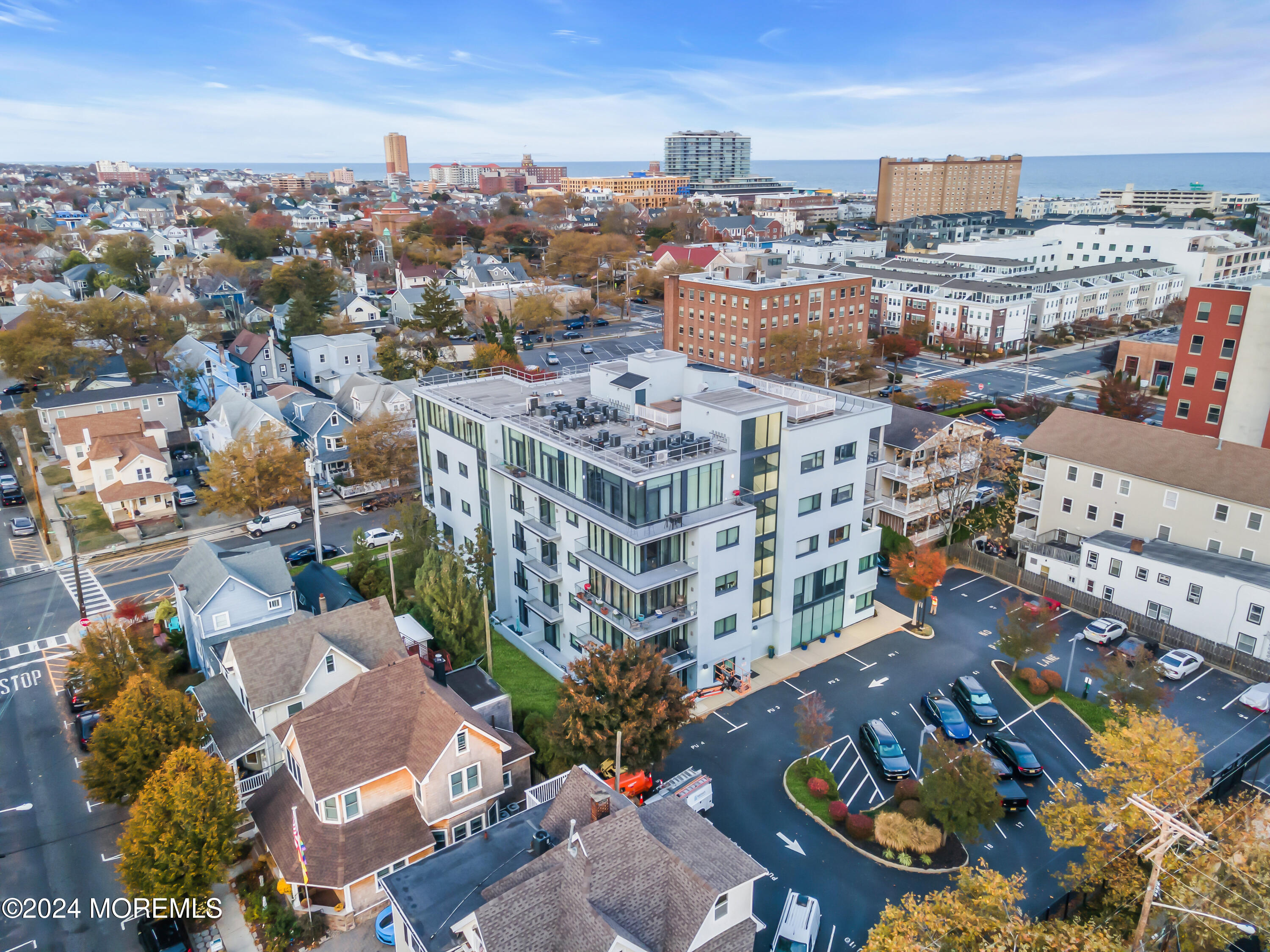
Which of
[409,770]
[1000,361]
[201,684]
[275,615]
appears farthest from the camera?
[1000,361]

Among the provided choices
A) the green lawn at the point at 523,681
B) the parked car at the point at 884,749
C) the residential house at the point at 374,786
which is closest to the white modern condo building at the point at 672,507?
the green lawn at the point at 523,681

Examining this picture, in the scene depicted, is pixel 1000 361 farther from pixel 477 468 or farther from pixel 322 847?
pixel 322 847

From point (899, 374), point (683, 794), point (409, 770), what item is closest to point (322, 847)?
point (409, 770)

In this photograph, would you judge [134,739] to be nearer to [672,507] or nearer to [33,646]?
[33,646]

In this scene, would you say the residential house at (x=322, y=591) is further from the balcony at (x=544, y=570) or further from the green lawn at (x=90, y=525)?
the green lawn at (x=90, y=525)

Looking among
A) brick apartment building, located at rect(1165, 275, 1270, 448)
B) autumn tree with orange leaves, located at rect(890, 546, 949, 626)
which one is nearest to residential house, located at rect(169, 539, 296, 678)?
autumn tree with orange leaves, located at rect(890, 546, 949, 626)

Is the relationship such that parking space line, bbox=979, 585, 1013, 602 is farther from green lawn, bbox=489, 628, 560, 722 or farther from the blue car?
the blue car
